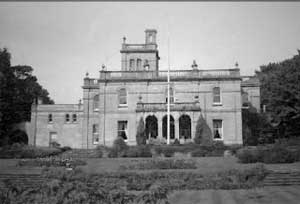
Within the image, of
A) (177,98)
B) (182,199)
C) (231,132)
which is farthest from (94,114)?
(182,199)

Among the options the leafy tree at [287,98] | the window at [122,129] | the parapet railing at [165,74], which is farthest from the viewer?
the parapet railing at [165,74]

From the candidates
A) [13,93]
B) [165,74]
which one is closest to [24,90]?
[13,93]

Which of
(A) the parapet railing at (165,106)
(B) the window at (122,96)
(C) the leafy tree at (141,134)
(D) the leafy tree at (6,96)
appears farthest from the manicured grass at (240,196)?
(D) the leafy tree at (6,96)

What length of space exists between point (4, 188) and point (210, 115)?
1254 inches

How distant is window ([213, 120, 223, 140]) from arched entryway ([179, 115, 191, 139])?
3346 mm

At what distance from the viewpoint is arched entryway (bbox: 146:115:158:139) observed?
3759 cm

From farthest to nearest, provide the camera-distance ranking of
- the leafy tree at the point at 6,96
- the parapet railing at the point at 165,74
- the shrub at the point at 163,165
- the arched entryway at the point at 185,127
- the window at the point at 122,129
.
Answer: the leafy tree at the point at 6,96, the parapet railing at the point at 165,74, the arched entryway at the point at 185,127, the window at the point at 122,129, the shrub at the point at 163,165

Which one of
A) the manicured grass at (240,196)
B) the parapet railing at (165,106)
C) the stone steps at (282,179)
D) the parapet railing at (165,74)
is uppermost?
the parapet railing at (165,74)

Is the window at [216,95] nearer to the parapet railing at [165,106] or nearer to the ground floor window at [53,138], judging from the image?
the parapet railing at [165,106]

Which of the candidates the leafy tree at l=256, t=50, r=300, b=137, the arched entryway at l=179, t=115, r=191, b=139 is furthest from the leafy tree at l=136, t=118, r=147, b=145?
the leafy tree at l=256, t=50, r=300, b=137

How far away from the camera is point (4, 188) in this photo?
7.65m

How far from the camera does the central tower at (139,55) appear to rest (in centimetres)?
4597

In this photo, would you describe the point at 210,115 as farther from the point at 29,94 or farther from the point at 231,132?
the point at 29,94

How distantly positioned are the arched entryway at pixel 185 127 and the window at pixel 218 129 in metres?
3.35
